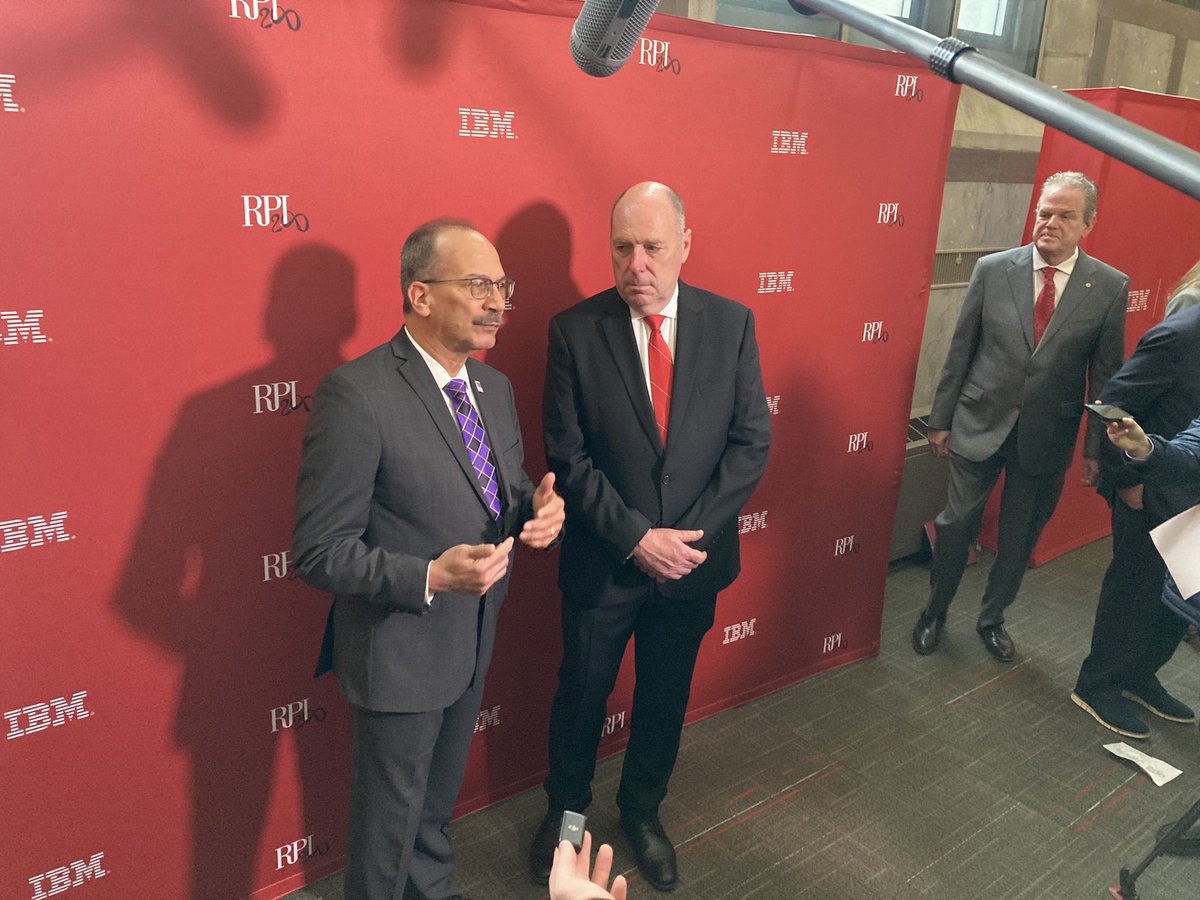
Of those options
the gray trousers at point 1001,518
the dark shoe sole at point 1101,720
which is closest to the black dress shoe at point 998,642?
the gray trousers at point 1001,518

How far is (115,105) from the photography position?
180 centimetres

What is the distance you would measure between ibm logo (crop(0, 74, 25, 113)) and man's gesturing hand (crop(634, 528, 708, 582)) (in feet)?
5.29

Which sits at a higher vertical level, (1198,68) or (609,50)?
(1198,68)

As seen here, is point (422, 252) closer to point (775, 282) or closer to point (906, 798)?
point (775, 282)

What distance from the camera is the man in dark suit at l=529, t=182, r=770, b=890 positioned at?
2268 mm

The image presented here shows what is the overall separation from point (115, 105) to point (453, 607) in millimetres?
1247

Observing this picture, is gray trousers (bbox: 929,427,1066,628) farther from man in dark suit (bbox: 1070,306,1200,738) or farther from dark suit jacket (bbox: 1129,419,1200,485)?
dark suit jacket (bbox: 1129,419,1200,485)

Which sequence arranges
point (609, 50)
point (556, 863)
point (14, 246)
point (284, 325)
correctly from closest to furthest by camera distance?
point (556, 863)
point (609, 50)
point (14, 246)
point (284, 325)

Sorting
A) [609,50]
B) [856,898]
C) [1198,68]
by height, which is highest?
[1198,68]

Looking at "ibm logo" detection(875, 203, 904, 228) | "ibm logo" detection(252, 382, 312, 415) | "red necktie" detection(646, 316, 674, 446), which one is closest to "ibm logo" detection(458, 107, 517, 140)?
"red necktie" detection(646, 316, 674, 446)

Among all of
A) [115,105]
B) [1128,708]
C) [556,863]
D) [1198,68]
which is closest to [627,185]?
[115,105]

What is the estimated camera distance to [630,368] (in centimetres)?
229

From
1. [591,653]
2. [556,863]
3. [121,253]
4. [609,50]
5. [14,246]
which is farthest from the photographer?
[591,653]

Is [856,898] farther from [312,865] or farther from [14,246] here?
[14,246]
